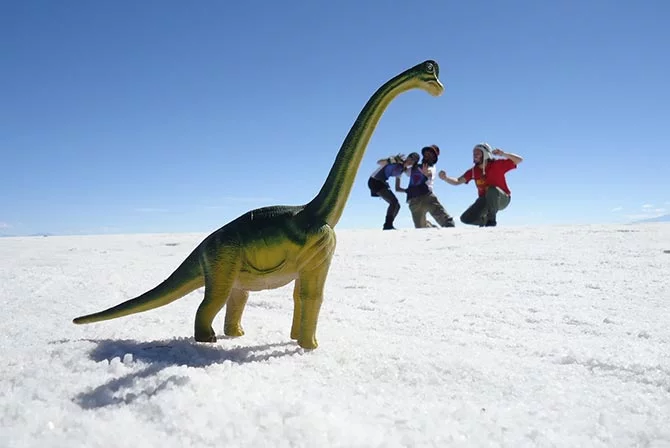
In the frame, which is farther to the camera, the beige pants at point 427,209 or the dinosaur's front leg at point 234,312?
the beige pants at point 427,209

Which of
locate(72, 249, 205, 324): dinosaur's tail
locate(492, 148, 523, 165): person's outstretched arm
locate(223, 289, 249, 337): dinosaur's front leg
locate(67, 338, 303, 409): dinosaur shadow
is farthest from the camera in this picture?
locate(492, 148, 523, 165): person's outstretched arm

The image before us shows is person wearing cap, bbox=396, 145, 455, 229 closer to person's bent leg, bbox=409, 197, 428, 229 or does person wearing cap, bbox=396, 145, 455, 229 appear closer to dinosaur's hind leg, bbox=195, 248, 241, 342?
person's bent leg, bbox=409, 197, 428, 229

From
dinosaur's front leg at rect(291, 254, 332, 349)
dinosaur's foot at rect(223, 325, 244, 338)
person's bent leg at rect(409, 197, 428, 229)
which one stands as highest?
person's bent leg at rect(409, 197, 428, 229)

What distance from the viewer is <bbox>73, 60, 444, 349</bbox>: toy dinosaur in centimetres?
167

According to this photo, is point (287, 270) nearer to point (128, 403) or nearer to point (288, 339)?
point (288, 339)

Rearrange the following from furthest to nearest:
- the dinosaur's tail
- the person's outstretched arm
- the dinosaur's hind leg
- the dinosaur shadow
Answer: the person's outstretched arm < the dinosaur's tail < the dinosaur's hind leg < the dinosaur shadow

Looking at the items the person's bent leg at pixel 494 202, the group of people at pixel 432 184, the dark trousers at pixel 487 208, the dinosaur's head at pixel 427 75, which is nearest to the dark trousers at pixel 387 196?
the group of people at pixel 432 184

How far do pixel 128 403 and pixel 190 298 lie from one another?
65.9 inches

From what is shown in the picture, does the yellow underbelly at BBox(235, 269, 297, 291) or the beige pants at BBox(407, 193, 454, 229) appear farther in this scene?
the beige pants at BBox(407, 193, 454, 229)

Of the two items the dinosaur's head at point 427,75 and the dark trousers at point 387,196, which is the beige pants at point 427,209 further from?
the dinosaur's head at point 427,75

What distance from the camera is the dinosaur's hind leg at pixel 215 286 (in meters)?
1.67

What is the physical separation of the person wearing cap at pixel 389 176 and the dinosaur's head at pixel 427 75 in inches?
261

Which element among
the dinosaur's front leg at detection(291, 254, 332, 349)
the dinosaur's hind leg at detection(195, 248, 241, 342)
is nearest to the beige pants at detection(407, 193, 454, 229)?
the dinosaur's front leg at detection(291, 254, 332, 349)

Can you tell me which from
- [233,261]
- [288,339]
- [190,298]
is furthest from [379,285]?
[233,261]
